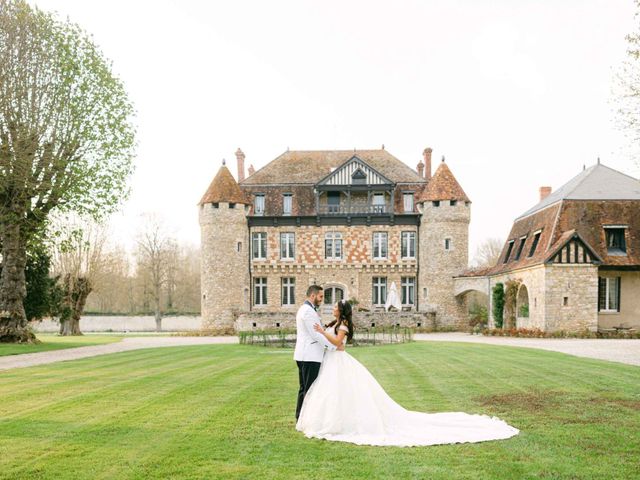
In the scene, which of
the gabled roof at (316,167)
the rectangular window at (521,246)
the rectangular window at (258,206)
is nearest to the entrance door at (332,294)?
the rectangular window at (258,206)

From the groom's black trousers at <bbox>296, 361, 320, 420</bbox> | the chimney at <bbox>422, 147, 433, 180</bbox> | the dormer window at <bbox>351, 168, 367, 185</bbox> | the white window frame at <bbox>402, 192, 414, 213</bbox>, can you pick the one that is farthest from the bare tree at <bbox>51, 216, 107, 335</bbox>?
the groom's black trousers at <bbox>296, 361, 320, 420</bbox>

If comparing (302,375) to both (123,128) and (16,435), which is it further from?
(123,128)

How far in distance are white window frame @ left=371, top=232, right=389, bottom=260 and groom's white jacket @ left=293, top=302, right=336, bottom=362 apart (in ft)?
101

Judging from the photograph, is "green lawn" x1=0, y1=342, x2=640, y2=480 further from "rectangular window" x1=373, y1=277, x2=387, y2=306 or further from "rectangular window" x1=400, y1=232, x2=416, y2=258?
→ "rectangular window" x1=373, y1=277, x2=387, y2=306

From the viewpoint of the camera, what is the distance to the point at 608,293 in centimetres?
2911

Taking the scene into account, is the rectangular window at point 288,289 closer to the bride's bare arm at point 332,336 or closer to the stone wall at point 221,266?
the stone wall at point 221,266

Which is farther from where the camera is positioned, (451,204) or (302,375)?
(451,204)

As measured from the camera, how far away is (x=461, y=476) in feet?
17.9

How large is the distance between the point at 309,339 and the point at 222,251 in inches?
1174

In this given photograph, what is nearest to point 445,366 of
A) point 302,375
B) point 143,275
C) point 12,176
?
point 302,375

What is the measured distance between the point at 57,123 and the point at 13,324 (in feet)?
25.5

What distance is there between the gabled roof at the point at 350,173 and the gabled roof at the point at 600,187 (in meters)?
10.4

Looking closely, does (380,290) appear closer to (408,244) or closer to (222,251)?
(408,244)

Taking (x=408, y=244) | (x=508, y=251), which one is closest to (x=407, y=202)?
(x=408, y=244)
